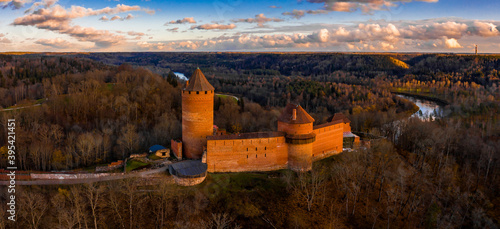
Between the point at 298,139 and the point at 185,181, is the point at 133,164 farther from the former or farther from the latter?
the point at 298,139

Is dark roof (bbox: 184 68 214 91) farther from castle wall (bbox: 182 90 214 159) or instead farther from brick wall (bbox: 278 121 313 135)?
brick wall (bbox: 278 121 313 135)

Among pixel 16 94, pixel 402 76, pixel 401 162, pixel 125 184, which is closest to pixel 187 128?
pixel 125 184

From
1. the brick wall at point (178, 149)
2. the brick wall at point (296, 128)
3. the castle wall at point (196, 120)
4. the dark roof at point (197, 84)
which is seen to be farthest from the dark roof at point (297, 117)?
the brick wall at point (178, 149)

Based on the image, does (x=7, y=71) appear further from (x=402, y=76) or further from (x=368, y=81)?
→ (x=402, y=76)

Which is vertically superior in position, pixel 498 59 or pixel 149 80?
pixel 498 59

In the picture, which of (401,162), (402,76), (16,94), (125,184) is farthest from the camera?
(402,76)

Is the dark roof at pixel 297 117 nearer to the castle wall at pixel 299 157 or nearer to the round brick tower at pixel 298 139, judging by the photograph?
the round brick tower at pixel 298 139

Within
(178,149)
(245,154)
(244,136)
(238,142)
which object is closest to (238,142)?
(238,142)
